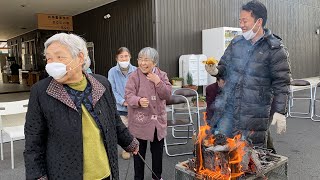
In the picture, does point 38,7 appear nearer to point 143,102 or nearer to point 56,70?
point 143,102

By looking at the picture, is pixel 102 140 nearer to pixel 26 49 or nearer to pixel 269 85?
pixel 269 85

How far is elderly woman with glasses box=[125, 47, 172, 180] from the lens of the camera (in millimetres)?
2973

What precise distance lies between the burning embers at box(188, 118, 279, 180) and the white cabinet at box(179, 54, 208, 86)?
6.30m

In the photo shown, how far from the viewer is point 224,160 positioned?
2133 millimetres

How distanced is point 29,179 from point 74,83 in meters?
0.57

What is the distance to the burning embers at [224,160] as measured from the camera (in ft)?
6.97

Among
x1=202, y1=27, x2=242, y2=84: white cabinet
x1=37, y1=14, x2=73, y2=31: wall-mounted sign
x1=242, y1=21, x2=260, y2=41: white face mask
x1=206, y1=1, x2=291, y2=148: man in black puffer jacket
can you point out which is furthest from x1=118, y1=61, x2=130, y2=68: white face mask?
x1=37, y1=14, x2=73, y2=31: wall-mounted sign

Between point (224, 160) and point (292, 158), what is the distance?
2582 millimetres

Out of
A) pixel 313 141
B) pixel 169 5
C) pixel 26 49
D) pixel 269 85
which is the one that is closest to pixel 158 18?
pixel 169 5

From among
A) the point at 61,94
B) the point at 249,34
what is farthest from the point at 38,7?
the point at 61,94

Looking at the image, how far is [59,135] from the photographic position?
1575mm

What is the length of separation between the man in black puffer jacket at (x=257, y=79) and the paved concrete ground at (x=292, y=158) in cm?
131

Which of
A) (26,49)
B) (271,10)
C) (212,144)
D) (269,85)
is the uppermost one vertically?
(271,10)

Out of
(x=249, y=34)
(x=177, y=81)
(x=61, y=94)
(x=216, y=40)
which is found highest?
(x=216, y=40)
